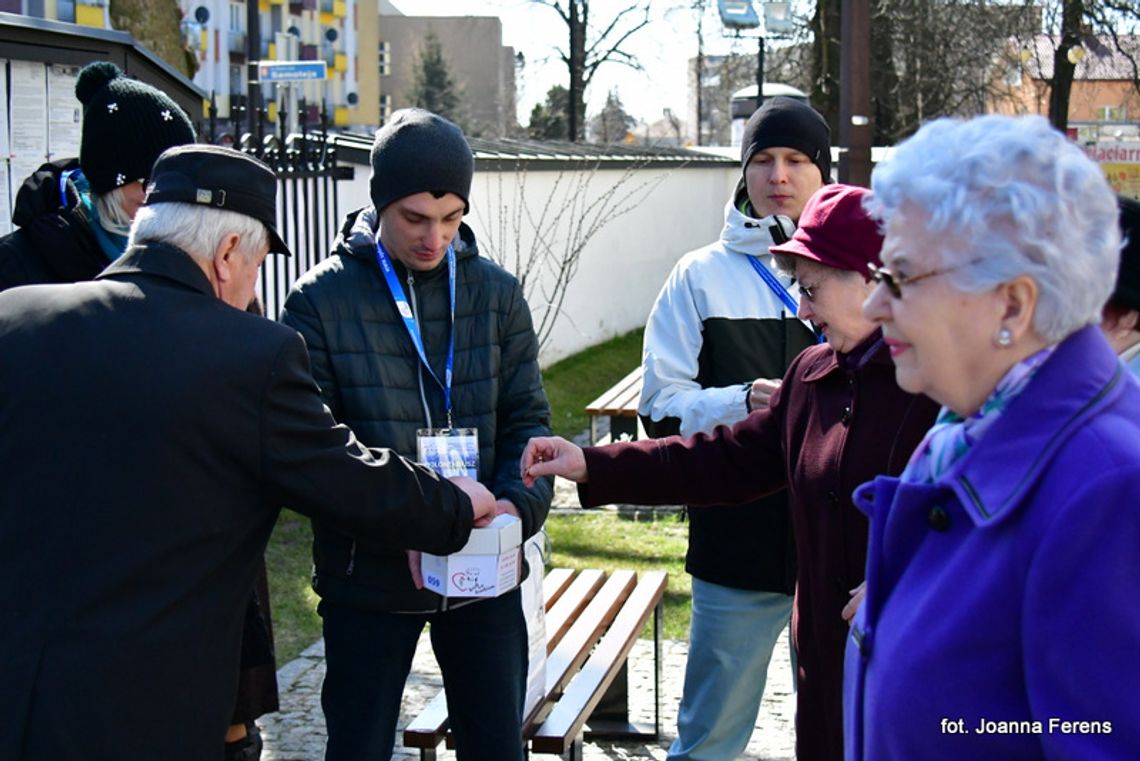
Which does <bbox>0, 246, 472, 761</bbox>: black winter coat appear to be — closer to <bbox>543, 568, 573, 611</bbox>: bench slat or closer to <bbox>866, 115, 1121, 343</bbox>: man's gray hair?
<bbox>866, 115, 1121, 343</bbox>: man's gray hair

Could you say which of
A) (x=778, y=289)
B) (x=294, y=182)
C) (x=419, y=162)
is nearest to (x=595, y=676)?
(x=778, y=289)

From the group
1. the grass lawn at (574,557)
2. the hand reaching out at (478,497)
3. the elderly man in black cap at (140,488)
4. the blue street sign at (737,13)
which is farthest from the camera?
the blue street sign at (737,13)

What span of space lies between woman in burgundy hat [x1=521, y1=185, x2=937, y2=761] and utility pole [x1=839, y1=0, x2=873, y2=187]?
7521mm

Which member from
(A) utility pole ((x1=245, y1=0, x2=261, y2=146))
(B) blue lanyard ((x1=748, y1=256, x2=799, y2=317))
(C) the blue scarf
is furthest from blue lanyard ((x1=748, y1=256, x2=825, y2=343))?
(A) utility pole ((x1=245, y1=0, x2=261, y2=146))

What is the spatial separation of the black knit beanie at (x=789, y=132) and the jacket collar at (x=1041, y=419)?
2.44m

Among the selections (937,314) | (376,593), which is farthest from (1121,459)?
(376,593)

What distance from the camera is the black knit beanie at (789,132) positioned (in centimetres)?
427

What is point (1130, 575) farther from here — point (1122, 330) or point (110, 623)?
point (110, 623)

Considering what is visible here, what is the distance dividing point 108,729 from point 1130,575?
5.41 feet

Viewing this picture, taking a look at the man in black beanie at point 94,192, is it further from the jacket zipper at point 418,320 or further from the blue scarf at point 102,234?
the jacket zipper at point 418,320

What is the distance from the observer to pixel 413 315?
11.5 feet

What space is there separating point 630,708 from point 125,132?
289 centimetres

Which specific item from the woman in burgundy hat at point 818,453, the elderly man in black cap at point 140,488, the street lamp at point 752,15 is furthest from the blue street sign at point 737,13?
the elderly man in black cap at point 140,488

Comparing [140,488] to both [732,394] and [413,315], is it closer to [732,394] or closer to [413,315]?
[413,315]
